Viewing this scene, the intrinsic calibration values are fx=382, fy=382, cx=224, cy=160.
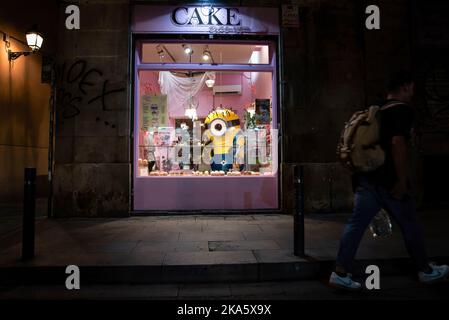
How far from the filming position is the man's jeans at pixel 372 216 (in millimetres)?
3828

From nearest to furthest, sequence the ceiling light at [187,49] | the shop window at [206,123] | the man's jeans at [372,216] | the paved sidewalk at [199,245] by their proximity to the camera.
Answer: the man's jeans at [372,216] < the paved sidewalk at [199,245] < the ceiling light at [187,49] < the shop window at [206,123]

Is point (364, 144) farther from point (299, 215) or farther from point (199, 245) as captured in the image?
point (199, 245)

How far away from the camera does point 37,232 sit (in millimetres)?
6547

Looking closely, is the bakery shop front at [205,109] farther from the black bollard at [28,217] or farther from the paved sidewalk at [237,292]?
the paved sidewalk at [237,292]

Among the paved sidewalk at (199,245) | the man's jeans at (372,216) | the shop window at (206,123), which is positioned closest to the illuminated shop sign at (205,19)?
the shop window at (206,123)

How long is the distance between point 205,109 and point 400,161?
5.50m

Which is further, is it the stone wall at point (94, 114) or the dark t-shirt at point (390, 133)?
the stone wall at point (94, 114)

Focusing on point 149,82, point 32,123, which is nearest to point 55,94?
point 149,82

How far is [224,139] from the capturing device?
8.66 m

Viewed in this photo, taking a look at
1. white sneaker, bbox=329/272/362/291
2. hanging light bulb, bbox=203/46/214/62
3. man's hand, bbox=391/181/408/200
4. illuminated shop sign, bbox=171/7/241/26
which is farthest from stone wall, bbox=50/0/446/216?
man's hand, bbox=391/181/408/200

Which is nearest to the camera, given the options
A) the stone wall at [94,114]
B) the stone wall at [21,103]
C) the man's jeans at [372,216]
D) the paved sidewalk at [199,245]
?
the man's jeans at [372,216]

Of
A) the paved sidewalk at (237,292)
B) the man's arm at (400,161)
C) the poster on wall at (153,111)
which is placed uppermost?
the poster on wall at (153,111)

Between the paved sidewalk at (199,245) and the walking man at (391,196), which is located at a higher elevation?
the walking man at (391,196)
